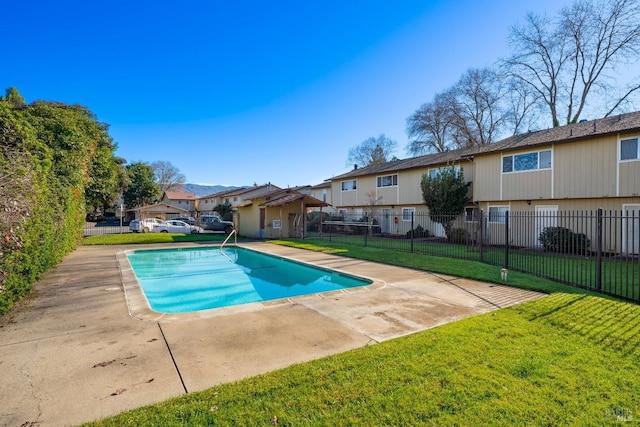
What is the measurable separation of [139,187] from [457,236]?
173 ft

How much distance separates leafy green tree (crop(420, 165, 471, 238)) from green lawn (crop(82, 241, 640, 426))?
47.5ft

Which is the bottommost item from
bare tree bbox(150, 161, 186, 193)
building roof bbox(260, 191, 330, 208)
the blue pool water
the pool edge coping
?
the blue pool water

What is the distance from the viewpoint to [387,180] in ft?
85.4

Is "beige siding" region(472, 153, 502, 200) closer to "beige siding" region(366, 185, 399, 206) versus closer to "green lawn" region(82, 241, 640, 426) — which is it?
"beige siding" region(366, 185, 399, 206)

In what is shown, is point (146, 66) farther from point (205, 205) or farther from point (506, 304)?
point (205, 205)

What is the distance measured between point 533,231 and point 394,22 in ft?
42.0

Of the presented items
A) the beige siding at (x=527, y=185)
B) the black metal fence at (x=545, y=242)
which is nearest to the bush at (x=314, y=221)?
the black metal fence at (x=545, y=242)

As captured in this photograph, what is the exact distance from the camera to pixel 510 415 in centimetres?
279

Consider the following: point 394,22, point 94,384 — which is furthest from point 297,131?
point 94,384

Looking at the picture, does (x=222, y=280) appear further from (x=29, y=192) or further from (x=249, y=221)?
(x=249, y=221)

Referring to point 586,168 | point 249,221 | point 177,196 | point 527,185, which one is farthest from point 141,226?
point 177,196

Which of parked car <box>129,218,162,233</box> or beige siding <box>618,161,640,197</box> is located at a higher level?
beige siding <box>618,161,640,197</box>

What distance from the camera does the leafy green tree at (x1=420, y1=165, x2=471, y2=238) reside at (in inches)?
744

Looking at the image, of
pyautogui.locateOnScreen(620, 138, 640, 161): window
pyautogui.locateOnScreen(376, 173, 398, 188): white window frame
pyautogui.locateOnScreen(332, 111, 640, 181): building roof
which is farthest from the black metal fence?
pyautogui.locateOnScreen(332, 111, 640, 181): building roof
